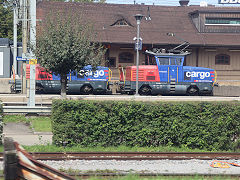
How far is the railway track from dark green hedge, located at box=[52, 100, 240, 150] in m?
1.00

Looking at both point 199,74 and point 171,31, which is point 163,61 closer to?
point 199,74

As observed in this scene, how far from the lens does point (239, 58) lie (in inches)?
1406

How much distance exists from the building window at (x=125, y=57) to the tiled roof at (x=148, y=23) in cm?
166

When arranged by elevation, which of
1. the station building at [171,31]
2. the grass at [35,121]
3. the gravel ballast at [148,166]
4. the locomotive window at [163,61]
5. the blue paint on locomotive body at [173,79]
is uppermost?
the station building at [171,31]

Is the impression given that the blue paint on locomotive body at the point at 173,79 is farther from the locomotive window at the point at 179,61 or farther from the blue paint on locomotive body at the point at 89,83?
the blue paint on locomotive body at the point at 89,83

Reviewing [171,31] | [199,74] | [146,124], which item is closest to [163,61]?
[199,74]

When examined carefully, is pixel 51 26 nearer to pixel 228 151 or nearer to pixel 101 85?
pixel 101 85

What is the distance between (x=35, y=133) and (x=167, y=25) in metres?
24.2

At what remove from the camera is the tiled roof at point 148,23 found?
3378cm

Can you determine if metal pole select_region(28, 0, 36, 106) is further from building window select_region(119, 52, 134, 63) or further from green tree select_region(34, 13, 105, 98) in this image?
building window select_region(119, 52, 134, 63)

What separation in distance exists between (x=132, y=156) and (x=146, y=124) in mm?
1539

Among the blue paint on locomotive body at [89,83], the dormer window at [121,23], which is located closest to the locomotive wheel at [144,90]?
the blue paint on locomotive body at [89,83]

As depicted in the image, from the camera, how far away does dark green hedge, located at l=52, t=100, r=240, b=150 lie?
11930 millimetres

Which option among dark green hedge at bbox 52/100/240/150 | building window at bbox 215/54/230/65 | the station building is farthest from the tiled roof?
dark green hedge at bbox 52/100/240/150
